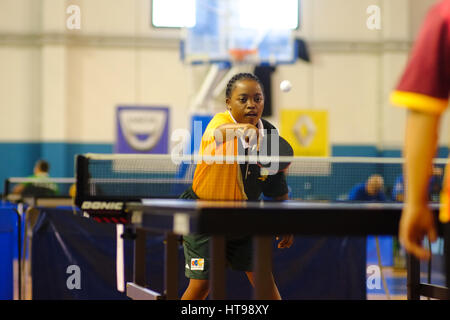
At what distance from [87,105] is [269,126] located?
13.1 metres

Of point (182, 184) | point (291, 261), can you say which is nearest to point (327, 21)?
point (182, 184)

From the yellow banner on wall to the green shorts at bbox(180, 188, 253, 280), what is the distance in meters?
12.9

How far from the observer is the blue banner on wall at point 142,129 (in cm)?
1656

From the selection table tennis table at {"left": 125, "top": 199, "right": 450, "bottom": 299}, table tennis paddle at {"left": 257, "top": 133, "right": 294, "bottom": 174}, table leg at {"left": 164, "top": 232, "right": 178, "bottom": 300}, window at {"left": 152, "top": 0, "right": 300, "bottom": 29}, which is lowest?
table leg at {"left": 164, "top": 232, "right": 178, "bottom": 300}

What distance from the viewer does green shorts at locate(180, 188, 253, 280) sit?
3584 millimetres

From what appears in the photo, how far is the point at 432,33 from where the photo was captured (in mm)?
1621

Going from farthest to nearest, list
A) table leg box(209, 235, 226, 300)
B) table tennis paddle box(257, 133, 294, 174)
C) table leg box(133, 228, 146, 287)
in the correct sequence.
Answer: table tennis paddle box(257, 133, 294, 174) → table leg box(133, 228, 146, 287) → table leg box(209, 235, 226, 300)

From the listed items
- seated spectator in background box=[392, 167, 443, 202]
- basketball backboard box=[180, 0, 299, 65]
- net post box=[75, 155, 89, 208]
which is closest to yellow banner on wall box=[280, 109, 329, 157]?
basketball backboard box=[180, 0, 299, 65]

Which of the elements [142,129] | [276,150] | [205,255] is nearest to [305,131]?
[142,129]

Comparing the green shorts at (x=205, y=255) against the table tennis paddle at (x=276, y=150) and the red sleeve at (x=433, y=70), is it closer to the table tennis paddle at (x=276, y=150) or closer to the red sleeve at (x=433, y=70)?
the table tennis paddle at (x=276, y=150)

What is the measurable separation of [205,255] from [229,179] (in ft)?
1.34

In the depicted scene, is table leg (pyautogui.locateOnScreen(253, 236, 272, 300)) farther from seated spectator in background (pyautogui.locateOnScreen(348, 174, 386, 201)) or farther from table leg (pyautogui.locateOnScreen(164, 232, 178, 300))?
seated spectator in background (pyautogui.locateOnScreen(348, 174, 386, 201))

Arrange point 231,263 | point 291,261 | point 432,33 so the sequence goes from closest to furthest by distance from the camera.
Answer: point 432,33, point 231,263, point 291,261
